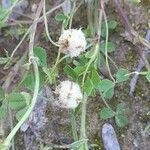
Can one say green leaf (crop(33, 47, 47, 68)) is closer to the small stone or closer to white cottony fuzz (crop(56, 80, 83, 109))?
white cottony fuzz (crop(56, 80, 83, 109))

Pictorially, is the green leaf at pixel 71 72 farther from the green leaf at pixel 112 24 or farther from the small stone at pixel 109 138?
the green leaf at pixel 112 24


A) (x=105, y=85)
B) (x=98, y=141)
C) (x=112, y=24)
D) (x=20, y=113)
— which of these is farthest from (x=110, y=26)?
(x=20, y=113)

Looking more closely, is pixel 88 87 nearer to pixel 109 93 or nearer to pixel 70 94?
pixel 70 94

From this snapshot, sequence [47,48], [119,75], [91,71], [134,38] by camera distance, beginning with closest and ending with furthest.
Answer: [91,71], [119,75], [134,38], [47,48]

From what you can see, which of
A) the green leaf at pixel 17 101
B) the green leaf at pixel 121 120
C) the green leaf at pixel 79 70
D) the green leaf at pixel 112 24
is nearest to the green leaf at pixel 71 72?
the green leaf at pixel 79 70

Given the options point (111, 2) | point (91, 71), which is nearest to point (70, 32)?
point (91, 71)

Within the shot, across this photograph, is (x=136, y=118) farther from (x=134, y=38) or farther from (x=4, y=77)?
(x=4, y=77)

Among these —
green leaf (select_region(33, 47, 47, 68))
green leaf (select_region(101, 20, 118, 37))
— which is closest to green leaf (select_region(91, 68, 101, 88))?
green leaf (select_region(33, 47, 47, 68))
